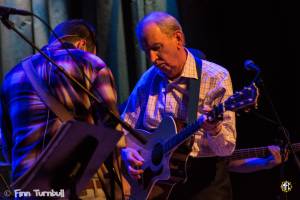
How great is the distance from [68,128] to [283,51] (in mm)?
3080

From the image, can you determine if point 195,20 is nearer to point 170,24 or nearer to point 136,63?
point 136,63

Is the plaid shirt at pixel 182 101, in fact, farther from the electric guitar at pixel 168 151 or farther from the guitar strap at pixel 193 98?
the electric guitar at pixel 168 151

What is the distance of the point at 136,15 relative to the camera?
13.9ft

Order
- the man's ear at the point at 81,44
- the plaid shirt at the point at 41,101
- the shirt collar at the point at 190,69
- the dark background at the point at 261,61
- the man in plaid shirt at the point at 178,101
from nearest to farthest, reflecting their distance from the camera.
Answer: the plaid shirt at the point at 41,101 → the man's ear at the point at 81,44 → the man in plaid shirt at the point at 178,101 → the shirt collar at the point at 190,69 → the dark background at the point at 261,61

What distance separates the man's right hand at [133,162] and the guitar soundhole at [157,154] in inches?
5.2

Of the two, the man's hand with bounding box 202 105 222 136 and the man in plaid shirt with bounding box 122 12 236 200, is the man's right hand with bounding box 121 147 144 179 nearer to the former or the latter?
the man in plaid shirt with bounding box 122 12 236 200

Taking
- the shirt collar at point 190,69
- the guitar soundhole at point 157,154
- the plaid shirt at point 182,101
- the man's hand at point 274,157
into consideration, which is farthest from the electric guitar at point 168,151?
the man's hand at point 274,157

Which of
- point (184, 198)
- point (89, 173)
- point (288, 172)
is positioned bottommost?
point (288, 172)

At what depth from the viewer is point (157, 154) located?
10.7ft

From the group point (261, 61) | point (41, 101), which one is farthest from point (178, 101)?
point (261, 61)

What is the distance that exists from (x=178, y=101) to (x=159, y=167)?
485 millimetres

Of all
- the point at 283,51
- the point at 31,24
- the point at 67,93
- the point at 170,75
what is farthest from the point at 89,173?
the point at 283,51

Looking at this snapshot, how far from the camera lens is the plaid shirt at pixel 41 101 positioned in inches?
95.4

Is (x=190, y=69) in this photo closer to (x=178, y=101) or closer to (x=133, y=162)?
(x=178, y=101)
